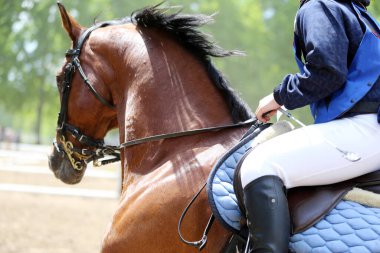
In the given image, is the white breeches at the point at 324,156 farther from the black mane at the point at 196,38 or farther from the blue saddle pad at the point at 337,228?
the black mane at the point at 196,38

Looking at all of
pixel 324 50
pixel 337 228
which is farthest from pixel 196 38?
pixel 337 228

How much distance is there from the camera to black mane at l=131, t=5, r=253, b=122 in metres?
3.15

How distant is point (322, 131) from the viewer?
236cm

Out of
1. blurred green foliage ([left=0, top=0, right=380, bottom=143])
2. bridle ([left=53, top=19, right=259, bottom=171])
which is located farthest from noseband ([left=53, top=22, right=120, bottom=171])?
blurred green foliage ([left=0, top=0, right=380, bottom=143])

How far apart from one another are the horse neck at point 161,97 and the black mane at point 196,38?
5 cm

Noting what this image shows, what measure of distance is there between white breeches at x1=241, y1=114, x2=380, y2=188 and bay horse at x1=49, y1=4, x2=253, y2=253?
0.52m

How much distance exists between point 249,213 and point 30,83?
3138 centimetres

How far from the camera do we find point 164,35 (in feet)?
11.2

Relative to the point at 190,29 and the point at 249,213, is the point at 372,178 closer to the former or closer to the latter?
the point at 249,213

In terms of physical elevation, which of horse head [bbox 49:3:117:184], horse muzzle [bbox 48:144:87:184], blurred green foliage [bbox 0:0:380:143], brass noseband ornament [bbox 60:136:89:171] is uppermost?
horse head [bbox 49:3:117:184]

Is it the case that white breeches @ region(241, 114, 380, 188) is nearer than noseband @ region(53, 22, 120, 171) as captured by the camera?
Yes

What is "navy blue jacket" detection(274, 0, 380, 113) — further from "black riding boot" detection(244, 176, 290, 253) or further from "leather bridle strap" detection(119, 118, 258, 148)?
"leather bridle strap" detection(119, 118, 258, 148)

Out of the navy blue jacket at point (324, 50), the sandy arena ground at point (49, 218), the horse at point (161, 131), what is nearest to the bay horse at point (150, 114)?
the horse at point (161, 131)

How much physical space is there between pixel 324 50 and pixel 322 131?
37 centimetres
